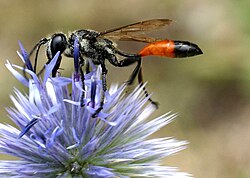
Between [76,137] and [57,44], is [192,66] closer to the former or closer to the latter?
[57,44]

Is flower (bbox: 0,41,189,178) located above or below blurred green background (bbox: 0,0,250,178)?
below

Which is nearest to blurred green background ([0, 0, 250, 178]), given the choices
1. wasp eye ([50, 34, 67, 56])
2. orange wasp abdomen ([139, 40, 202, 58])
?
orange wasp abdomen ([139, 40, 202, 58])

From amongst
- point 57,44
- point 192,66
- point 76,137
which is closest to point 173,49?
point 57,44

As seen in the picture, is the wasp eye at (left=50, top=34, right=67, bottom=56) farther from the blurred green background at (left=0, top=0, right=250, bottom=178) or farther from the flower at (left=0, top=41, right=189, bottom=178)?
the blurred green background at (left=0, top=0, right=250, bottom=178)

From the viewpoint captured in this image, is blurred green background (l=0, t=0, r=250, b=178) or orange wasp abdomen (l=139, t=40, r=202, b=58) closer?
orange wasp abdomen (l=139, t=40, r=202, b=58)

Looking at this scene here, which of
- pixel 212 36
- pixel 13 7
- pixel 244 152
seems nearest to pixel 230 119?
pixel 244 152

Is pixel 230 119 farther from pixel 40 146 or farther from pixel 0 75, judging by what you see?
pixel 40 146

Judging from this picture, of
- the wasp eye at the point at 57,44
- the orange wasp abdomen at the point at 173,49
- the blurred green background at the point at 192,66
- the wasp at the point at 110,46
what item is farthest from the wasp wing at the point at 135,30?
the blurred green background at the point at 192,66
